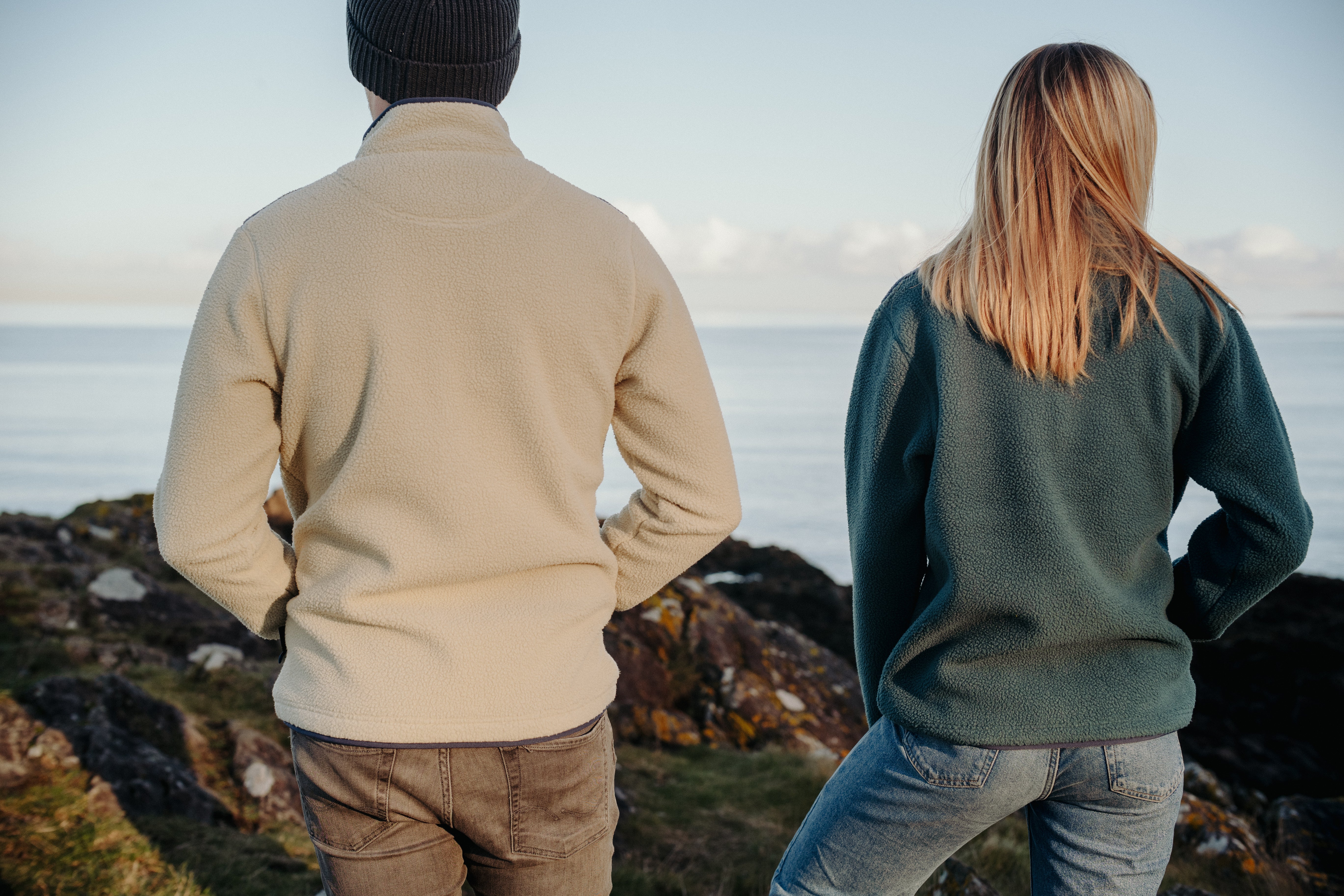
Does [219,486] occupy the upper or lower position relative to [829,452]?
upper

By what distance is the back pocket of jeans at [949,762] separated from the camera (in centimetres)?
186

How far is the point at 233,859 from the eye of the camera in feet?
11.2

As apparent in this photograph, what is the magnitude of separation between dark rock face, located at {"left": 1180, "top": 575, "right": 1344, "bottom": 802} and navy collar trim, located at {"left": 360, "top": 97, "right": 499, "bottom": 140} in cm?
704

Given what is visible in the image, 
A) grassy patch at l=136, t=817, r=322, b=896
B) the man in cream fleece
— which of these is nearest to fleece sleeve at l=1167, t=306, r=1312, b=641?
the man in cream fleece

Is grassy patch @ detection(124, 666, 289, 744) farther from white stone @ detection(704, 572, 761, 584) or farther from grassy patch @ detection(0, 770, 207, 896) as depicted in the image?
white stone @ detection(704, 572, 761, 584)

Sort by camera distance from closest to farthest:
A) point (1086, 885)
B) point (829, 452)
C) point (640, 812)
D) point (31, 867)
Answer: point (1086, 885), point (31, 867), point (640, 812), point (829, 452)

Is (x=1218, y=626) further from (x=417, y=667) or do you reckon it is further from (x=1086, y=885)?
(x=417, y=667)

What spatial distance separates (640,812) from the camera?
16.2ft

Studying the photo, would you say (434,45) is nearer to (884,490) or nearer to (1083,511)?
(884,490)

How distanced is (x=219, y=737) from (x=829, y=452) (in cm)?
2712

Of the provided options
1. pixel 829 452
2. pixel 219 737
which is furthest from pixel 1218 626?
pixel 829 452

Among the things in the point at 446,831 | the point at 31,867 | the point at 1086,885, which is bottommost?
the point at 31,867

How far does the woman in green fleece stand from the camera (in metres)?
1.82

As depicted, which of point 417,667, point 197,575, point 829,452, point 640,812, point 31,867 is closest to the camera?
point 417,667
